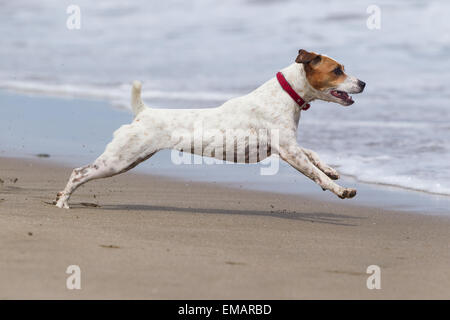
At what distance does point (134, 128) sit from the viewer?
21.4ft

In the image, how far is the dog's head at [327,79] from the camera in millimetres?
6660

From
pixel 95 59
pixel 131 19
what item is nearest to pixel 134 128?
pixel 95 59

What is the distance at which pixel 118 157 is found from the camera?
6.54 meters

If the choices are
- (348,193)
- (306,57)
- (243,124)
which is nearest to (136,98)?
(243,124)

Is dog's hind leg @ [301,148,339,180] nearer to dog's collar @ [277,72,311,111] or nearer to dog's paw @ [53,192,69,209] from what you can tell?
dog's collar @ [277,72,311,111]

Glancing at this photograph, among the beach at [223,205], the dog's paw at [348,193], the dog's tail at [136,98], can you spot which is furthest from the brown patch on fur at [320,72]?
the dog's tail at [136,98]

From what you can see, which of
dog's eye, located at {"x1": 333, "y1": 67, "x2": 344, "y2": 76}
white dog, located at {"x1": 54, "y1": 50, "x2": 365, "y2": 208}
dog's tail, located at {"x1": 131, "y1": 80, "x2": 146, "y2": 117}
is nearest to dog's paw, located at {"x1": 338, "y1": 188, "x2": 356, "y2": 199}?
white dog, located at {"x1": 54, "y1": 50, "x2": 365, "y2": 208}

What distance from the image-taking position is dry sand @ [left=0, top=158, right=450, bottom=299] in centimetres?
399

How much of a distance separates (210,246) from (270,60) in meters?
21.3

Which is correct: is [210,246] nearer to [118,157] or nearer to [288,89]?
[118,157]

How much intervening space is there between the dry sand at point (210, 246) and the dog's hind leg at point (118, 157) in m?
0.23

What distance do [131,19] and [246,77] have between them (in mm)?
12630

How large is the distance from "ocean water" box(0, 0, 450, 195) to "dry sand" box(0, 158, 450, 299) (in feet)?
6.45
